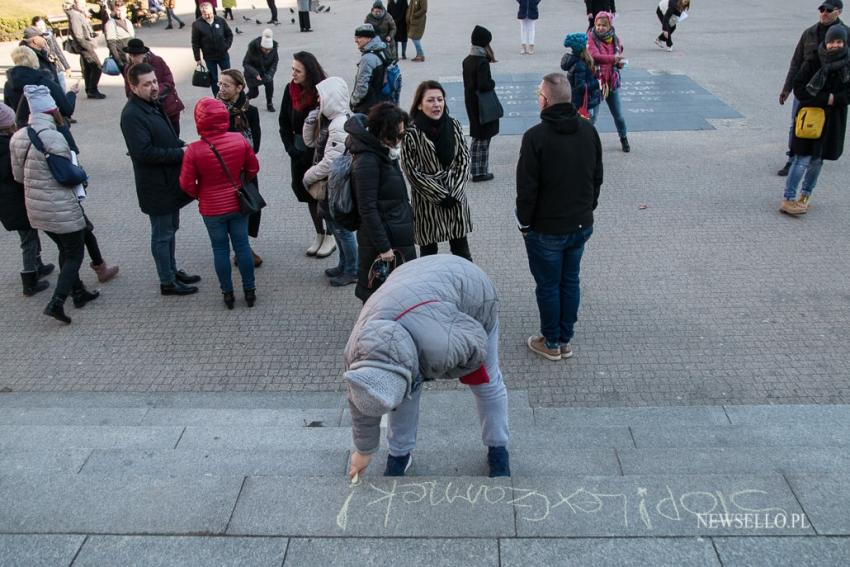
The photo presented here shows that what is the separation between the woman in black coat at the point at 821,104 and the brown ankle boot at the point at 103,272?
645cm

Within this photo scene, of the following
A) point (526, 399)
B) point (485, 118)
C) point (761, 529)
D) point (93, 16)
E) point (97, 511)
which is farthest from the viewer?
point (93, 16)

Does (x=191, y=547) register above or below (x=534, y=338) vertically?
above

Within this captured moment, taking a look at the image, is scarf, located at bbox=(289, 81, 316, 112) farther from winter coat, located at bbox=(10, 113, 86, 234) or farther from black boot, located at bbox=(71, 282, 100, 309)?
black boot, located at bbox=(71, 282, 100, 309)

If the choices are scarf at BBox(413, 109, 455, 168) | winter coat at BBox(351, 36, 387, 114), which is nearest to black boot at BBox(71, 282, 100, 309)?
scarf at BBox(413, 109, 455, 168)

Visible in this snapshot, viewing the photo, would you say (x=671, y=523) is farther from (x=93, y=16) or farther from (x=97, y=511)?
(x=93, y=16)

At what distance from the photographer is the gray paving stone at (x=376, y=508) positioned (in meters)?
3.02

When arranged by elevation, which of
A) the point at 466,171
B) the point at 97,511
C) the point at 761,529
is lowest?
the point at 97,511

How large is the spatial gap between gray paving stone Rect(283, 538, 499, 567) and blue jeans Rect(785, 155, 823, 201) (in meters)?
5.86

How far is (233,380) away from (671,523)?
3316 mm

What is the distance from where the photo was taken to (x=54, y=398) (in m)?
5.21

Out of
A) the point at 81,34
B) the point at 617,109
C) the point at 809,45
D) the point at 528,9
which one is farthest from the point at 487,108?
the point at 81,34

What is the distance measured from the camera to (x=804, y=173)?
7.36 metres

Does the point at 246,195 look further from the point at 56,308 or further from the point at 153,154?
the point at 56,308

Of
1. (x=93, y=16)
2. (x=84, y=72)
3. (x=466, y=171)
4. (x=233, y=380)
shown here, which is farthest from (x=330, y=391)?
(x=93, y=16)
